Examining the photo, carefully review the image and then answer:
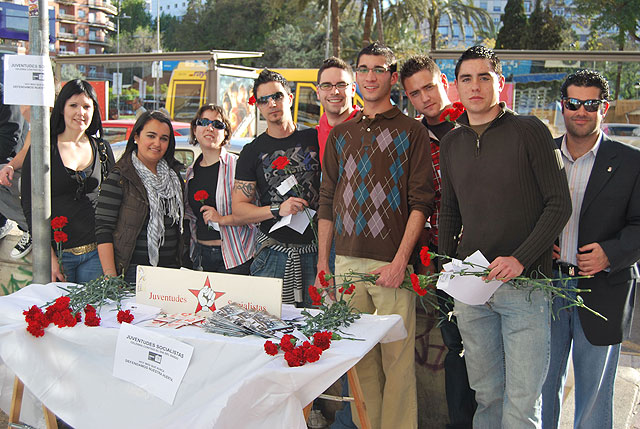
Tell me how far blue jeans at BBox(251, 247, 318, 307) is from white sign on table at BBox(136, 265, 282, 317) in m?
0.78

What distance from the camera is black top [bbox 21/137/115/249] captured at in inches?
150

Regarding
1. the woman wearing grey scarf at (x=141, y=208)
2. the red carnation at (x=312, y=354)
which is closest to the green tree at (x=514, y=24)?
the woman wearing grey scarf at (x=141, y=208)

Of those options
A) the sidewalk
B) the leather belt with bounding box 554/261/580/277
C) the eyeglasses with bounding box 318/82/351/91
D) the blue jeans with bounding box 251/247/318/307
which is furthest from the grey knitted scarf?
the sidewalk

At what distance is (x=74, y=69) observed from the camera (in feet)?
60.5

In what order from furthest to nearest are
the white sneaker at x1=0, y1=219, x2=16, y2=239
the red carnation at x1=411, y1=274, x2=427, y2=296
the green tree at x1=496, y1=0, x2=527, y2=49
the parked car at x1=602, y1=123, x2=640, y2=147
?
the green tree at x1=496, y1=0, x2=527, y2=49, the parked car at x1=602, y1=123, x2=640, y2=147, the white sneaker at x1=0, y1=219, x2=16, y2=239, the red carnation at x1=411, y1=274, x2=427, y2=296

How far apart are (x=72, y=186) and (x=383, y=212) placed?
6.45 feet

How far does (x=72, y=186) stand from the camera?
3.86 m

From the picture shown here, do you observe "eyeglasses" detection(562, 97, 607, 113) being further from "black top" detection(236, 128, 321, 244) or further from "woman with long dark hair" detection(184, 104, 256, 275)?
"woman with long dark hair" detection(184, 104, 256, 275)

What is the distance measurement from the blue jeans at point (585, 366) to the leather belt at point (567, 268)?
3cm

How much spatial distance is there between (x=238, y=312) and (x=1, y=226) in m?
3.19

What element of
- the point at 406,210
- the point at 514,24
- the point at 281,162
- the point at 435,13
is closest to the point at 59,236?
the point at 281,162

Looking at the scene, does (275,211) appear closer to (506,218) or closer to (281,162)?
(281,162)

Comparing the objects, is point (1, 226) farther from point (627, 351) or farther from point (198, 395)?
point (627, 351)

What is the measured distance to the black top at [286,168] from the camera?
12.0ft
